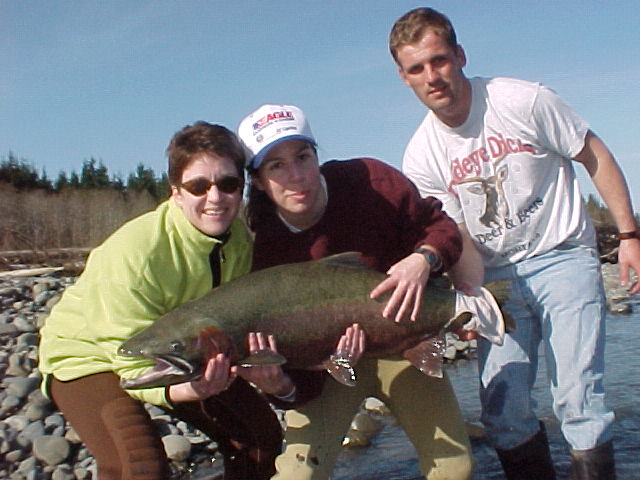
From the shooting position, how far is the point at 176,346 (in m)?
3.79

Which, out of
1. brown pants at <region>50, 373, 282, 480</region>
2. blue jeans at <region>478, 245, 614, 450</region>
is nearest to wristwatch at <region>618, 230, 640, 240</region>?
blue jeans at <region>478, 245, 614, 450</region>

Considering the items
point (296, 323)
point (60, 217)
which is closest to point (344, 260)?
point (296, 323)

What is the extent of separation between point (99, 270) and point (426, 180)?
2.28 meters

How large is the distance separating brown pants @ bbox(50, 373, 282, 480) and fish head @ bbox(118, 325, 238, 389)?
1.50ft

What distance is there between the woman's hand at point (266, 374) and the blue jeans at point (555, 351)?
1.49 meters

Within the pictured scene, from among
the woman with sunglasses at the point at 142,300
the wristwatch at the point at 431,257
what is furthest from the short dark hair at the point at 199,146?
the wristwatch at the point at 431,257

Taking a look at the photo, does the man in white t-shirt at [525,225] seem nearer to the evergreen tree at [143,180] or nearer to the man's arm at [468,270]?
the man's arm at [468,270]

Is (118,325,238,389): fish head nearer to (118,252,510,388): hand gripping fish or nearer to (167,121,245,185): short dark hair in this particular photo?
(118,252,510,388): hand gripping fish

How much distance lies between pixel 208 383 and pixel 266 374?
1.19 feet

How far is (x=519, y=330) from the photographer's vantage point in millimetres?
4914

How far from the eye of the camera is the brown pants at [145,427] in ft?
13.5

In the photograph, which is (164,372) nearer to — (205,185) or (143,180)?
(205,185)

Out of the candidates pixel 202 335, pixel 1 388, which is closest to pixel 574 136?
pixel 202 335

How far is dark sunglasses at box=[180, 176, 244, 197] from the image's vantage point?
4129 millimetres
